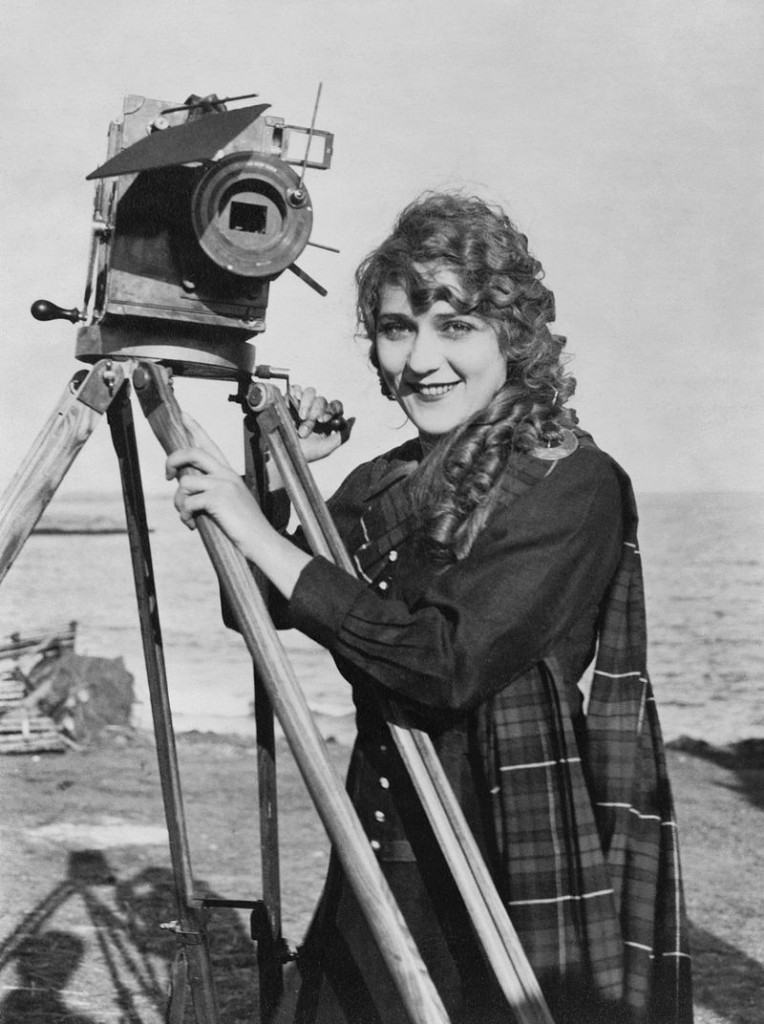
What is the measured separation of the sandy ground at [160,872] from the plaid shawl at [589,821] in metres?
1.89

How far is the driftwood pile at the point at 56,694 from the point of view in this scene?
807 cm

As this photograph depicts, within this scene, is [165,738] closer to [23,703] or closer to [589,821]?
[589,821]

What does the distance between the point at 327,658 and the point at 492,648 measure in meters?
7.60

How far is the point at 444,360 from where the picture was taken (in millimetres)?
2258

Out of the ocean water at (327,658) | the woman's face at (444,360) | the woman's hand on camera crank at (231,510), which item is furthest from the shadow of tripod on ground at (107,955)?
the ocean water at (327,658)

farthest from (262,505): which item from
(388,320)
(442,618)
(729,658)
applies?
(729,658)

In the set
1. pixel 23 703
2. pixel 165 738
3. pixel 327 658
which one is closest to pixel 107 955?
pixel 165 738

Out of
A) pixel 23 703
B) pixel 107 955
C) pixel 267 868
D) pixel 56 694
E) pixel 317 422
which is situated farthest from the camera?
pixel 56 694

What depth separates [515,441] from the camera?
2.19m


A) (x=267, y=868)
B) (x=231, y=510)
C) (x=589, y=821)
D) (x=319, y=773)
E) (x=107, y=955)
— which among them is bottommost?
(x=107, y=955)

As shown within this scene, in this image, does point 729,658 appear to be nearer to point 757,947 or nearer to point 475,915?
point 757,947

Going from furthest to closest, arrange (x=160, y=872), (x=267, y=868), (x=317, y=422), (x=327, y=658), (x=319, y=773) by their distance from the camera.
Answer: (x=327, y=658) < (x=160, y=872) < (x=317, y=422) < (x=267, y=868) < (x=319, y=773)

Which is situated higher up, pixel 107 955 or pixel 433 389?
pixel 433 389

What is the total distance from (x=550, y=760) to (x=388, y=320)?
3.01 feet
